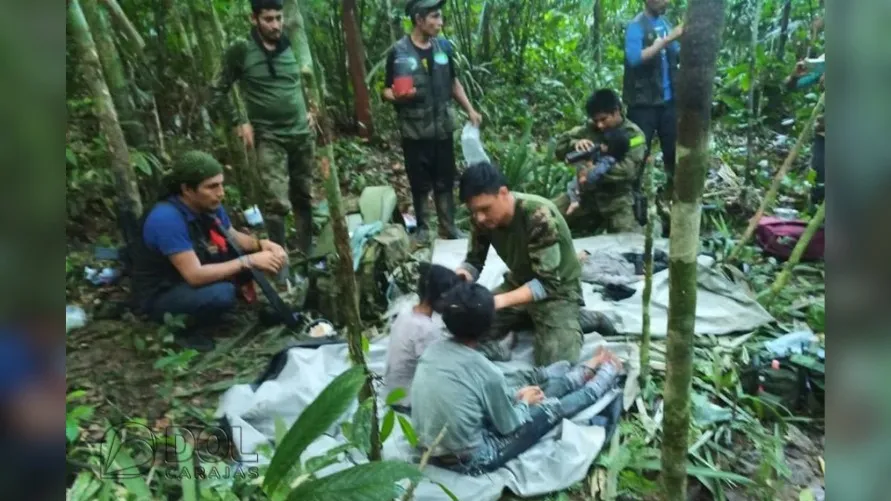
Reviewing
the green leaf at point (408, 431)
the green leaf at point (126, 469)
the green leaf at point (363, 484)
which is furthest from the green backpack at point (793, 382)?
the green leaf at point (126, 469)

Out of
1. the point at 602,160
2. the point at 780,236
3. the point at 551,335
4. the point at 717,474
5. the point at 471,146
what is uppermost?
the point at 471,146

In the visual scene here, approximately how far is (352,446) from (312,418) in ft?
0.87

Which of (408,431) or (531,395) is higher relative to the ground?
(408,431)

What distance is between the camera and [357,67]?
13.3 feet

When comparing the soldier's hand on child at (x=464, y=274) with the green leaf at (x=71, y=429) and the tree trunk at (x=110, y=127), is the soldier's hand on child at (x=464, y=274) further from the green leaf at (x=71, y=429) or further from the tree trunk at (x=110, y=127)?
the green leaf at (x=71, y=429)

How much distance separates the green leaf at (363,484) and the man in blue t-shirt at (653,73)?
8.84 feet

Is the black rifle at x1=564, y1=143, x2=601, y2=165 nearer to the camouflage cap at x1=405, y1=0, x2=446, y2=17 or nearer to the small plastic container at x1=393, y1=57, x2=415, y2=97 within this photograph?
the small plastic container at x1=393, y1=57, x2=415, y2=97

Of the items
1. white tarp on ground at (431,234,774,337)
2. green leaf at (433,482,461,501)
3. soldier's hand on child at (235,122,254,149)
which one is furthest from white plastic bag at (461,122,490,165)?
green leaf at (433,482,461,501)

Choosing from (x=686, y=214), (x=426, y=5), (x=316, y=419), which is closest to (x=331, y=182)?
(x=316, y=419)

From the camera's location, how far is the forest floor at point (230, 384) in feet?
7.39

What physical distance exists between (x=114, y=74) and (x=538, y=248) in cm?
246

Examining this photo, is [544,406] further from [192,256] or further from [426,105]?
[426,105]

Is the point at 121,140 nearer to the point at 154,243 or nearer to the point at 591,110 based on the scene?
the point at 154,243

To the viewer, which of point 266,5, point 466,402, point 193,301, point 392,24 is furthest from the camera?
point 392,24
